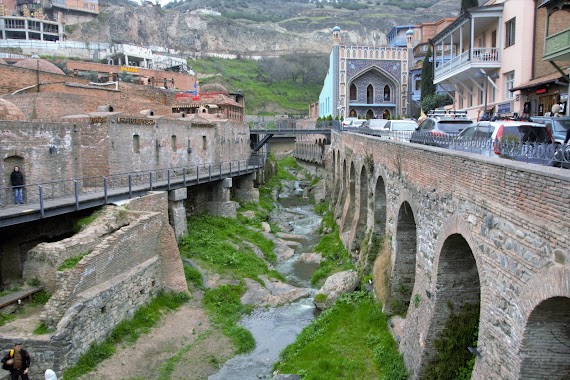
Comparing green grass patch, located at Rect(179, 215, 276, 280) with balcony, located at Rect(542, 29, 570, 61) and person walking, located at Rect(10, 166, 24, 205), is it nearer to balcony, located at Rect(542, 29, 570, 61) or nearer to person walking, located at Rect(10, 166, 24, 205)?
person walking, located at Rect(10, 166, 24, 205)

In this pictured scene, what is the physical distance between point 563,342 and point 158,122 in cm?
2253

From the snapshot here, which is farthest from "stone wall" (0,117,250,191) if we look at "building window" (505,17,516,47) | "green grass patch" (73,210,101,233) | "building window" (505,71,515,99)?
"building window" (505,17,516,47)

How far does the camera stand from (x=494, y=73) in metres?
23.7

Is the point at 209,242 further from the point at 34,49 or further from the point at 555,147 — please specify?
the point at 34,49

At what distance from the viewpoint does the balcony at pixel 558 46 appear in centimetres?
1439

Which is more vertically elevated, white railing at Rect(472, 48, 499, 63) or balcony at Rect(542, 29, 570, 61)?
white railing at Rect(472, 48, 499, 63)

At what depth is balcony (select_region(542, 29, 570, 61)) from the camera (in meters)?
14.4

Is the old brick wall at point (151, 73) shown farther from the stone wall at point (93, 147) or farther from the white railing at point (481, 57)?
the white railing at point (481, 57)

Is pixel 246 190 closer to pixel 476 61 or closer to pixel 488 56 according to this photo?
pixel 476 61

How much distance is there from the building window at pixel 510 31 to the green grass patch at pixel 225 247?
46.8 ft

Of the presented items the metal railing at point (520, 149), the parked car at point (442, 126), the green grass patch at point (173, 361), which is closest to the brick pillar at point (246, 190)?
the parked car at point (442, 126)

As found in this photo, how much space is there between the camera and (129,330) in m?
13.9

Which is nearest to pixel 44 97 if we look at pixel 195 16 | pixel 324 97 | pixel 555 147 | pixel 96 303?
pixel 96 303

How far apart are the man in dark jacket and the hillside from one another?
7626 cm
